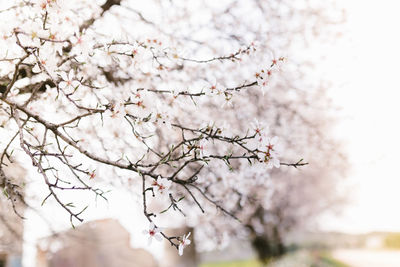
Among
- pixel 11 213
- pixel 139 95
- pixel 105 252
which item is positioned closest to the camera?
pixel 139 95

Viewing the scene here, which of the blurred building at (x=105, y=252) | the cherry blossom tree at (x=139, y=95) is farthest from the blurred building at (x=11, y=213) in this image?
the blurred building at (x=105, y=252)

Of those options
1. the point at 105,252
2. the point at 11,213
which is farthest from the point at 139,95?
the point at 105,252

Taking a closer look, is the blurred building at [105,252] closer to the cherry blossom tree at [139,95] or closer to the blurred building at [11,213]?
the blurred building at [11,213]

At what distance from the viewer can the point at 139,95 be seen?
2562 millimetres

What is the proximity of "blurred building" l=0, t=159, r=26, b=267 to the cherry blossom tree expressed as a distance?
0.39ft

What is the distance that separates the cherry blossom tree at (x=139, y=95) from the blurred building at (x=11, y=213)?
118 millimetres

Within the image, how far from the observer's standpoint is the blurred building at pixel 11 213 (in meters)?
2.95

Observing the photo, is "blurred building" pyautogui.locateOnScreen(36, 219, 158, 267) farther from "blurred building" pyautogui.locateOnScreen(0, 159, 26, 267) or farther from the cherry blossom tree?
the cherry blossom tree

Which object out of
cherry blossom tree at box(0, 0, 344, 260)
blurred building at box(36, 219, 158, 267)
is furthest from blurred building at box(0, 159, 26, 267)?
blurred building at box(36, 219, 158, 267)

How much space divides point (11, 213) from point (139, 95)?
4.61 metres

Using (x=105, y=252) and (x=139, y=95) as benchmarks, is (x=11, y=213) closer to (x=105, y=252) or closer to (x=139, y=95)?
(x=139, y=95)

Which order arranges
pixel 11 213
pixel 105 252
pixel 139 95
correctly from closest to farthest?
pixel 139 95
pixel 11 213
pixel 105 252

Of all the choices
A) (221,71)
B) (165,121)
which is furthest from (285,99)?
(165,121)

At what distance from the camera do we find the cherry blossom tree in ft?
8.29
